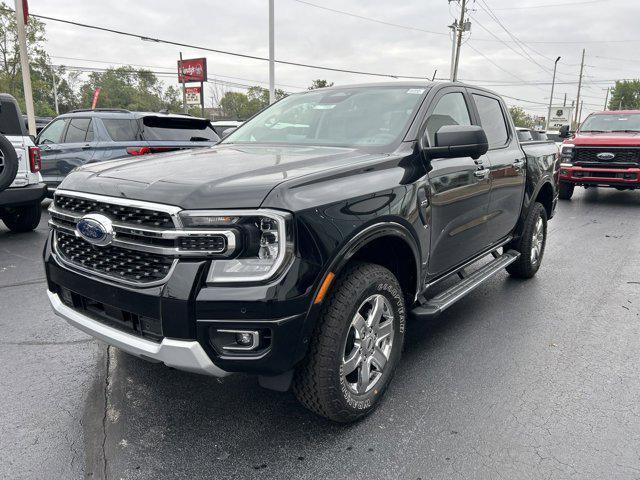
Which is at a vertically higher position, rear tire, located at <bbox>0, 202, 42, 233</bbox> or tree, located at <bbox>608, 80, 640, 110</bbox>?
tree, located at <bbox>608, 80, 640, 110</bbox>

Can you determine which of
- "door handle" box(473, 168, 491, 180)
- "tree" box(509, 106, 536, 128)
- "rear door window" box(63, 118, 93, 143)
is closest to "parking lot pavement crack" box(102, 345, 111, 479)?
"door handle" box(473, 168, 491, 180)

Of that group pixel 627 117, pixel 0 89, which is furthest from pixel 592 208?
pixel 0 89

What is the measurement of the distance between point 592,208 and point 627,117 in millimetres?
2913

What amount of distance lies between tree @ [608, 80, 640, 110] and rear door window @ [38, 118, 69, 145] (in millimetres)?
112673

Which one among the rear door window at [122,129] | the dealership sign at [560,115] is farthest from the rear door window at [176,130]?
the dealership sign at [560,115]

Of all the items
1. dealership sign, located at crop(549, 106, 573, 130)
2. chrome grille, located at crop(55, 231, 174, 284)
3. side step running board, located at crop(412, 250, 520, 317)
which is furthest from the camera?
dealership sign, located at crop(549, 106, 573, 130)

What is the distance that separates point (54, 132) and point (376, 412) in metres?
8.75

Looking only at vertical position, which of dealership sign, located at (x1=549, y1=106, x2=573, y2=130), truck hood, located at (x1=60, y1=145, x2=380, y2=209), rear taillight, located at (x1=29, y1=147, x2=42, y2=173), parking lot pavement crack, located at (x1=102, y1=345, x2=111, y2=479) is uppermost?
dealership sign, located at (x1=549, y1=106, x2=573, y2=130)

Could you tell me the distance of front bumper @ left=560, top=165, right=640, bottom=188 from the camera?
33.5 feet

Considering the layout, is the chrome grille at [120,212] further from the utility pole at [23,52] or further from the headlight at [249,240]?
the utility pole at [23,52]

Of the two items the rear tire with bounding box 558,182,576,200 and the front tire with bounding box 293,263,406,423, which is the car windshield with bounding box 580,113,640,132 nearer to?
the rear tire with bounding box 558,182,576,200

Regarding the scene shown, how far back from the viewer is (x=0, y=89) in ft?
129

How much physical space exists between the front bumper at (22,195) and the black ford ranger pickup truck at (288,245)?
4.18 m

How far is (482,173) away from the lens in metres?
3.79
